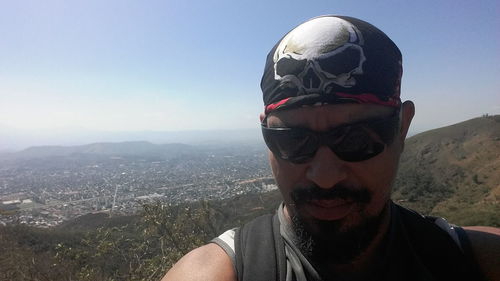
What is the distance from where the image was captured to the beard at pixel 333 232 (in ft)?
4.53

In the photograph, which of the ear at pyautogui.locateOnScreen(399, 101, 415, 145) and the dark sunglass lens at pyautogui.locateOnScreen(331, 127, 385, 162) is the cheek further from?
the ear at pyautogui.locateOnScreen(399, 101, 415, 145)

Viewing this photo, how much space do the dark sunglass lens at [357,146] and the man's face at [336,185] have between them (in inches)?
0.9

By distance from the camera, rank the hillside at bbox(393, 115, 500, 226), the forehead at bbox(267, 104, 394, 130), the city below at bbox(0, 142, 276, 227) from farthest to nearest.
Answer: the city below at bbox(0, 142, 276, 227) → the hillside at bbox(393, 115, 500, 226) → the forehead at bbox(267, 104, 394, 130)

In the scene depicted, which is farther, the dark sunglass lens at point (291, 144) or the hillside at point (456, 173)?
the hillside at point (456, 173)

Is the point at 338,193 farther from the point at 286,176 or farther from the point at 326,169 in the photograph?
the point at 286,176

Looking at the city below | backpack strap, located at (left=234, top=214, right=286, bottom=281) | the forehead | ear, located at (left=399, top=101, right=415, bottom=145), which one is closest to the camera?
backpack strap, located at (left=234, top=214, right=286, bottom=281)

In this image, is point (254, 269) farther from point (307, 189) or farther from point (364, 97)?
point (364, 97)

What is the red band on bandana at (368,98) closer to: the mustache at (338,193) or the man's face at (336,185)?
the man's face at (336,185)

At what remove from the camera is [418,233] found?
1.57 metres

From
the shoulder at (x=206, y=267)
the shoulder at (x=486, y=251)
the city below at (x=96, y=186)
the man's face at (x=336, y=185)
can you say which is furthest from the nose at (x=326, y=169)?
the city below at (x=96, y=186)

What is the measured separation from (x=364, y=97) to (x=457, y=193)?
41317 mm

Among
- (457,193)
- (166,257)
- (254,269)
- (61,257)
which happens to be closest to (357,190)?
(254,269)

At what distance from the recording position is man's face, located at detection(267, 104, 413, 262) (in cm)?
140

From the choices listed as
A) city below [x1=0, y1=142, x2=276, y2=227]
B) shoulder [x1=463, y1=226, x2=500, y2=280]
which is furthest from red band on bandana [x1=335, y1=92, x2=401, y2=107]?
city below [x1=0, y1=142, x2=276, y2=227]
